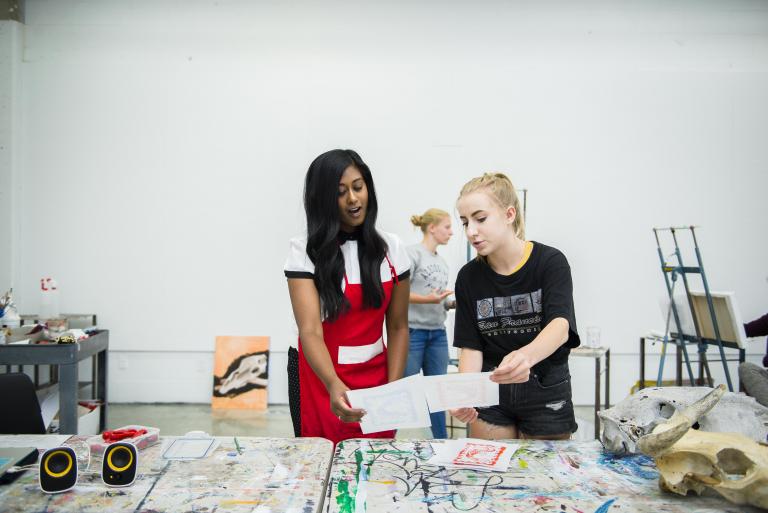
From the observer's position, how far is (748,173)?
4.40 meters

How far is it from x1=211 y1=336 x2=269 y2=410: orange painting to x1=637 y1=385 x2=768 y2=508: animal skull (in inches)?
142

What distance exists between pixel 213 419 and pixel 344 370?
2.65 m

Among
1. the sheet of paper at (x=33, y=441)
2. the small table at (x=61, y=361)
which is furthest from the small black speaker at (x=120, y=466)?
the small table at (x=61, y=361)

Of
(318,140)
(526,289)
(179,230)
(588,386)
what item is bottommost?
(588,386)

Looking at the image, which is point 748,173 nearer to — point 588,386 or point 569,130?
point 569,130

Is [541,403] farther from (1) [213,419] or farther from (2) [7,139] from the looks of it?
(2) [7,139]

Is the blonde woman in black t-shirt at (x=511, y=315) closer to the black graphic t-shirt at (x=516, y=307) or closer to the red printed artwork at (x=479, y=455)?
the black graphic t-shirt at (x=516, y=307)

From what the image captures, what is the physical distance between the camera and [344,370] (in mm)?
1651

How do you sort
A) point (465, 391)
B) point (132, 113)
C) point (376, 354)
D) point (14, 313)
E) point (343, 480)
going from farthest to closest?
1. point (132, 113)
2. point (14, 313)
3. point (376, 354)
4. point (465, 391)
5. point (343, 480)

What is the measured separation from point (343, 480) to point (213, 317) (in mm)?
3495

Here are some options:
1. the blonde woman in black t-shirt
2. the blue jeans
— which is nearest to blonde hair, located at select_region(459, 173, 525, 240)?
the blonde woman in black t-shirt

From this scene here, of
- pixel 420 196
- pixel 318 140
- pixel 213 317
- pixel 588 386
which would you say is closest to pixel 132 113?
pixel 318 140

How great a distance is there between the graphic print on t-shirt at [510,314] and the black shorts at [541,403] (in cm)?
14

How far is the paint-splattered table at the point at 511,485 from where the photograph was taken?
3.30ft
